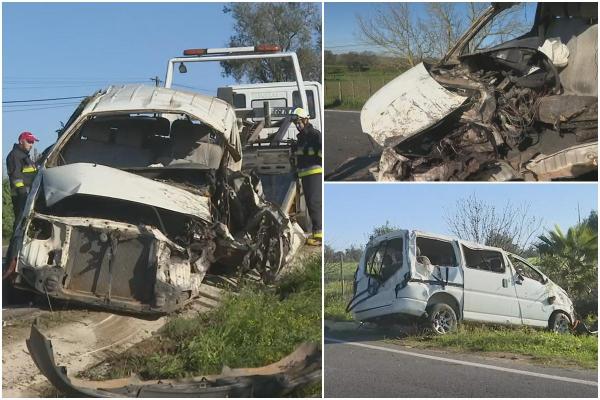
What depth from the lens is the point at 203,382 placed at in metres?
4.93

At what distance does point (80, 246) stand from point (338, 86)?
2.76 metres

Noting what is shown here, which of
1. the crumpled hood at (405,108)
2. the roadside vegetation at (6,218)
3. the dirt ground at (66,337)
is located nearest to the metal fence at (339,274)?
the crumpled hood at (405,108)

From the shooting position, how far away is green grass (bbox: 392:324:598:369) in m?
4.57

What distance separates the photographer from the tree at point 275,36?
11664 millimetres

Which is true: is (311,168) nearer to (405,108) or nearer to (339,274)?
(405,108)

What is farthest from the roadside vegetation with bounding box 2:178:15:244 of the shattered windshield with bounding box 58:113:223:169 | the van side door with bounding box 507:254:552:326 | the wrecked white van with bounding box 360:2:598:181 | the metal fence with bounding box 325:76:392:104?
the van side door with bounding box 507:254:552:326

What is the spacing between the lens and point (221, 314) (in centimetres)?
618

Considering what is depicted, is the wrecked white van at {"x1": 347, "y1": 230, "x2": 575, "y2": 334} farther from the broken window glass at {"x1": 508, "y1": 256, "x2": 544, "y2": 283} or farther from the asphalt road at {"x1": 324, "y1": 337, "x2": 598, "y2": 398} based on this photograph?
the asphalt road at {"x1": 324, "y1": 337, "x2": 598, "y2": 398}

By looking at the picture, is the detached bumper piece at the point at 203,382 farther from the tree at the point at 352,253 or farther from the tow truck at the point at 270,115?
the tow truck at the point at 270,115

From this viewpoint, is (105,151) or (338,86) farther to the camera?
(105,151)

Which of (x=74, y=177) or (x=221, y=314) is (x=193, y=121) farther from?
(x=221, y=314)

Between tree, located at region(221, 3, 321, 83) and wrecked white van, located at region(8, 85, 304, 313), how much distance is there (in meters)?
3.32

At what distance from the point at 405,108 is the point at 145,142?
3357mm

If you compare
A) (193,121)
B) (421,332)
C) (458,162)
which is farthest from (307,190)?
(421,332)
